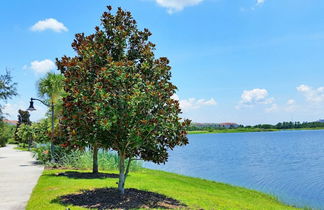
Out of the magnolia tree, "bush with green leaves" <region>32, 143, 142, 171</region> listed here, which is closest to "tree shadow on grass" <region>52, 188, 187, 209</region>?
the magnolia tree

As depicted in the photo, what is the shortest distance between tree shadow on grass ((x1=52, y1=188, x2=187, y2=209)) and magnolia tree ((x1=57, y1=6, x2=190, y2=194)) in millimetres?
632

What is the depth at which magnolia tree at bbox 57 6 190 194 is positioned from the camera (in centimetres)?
920

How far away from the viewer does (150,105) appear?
9500mm

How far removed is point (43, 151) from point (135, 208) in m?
16.6

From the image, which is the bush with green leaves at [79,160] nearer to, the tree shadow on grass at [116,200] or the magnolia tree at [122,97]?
the tree shadow on grass at [116,200]

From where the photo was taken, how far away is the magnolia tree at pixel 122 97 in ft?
30.2

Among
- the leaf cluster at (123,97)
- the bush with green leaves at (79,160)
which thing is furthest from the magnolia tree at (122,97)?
the bush with green leaves at (79,160)

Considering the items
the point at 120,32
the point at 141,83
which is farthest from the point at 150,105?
the point at 120,32

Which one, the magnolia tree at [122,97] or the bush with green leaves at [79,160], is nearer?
the magnolia tree at [122,97]

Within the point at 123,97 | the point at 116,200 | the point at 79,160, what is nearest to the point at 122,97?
the point at 123,97

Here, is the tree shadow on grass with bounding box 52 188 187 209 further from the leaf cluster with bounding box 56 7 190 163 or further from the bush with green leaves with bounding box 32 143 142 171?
the bush with green leaves with bounding box 32 143 142 171

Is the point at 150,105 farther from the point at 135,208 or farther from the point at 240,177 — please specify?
the point at 240,177

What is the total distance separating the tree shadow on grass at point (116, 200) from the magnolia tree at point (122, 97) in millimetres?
632

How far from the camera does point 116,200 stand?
10117 millimetres
